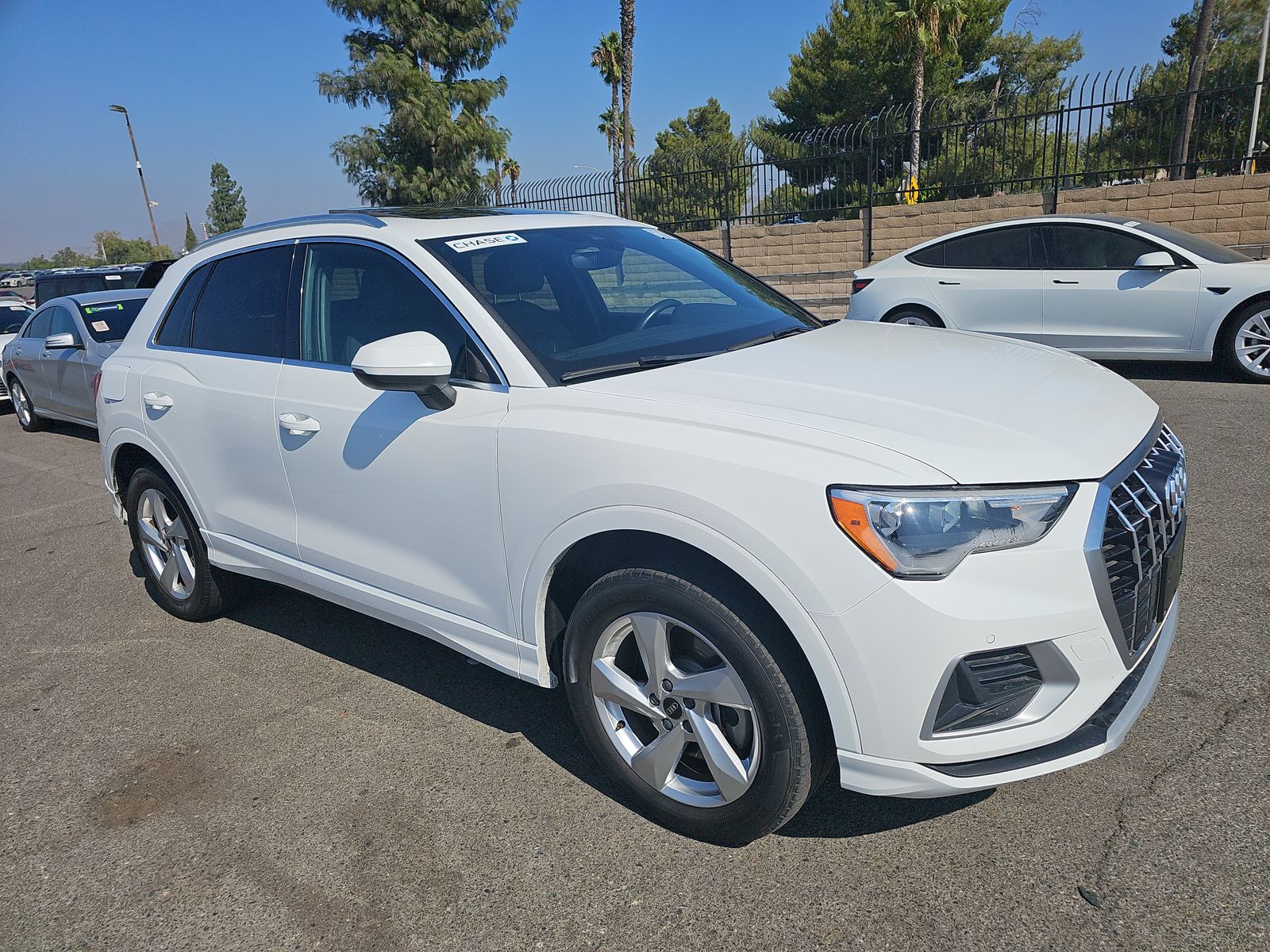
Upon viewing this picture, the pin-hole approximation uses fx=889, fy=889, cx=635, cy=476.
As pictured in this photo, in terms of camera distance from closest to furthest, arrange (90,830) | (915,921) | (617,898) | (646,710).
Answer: (915,921) → (617,898) → (646,710) → (90,830)

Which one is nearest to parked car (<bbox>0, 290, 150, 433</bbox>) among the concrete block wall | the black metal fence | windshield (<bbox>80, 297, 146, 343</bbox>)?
windshield (<bbox>80, 297, 146, 343</bbox>)

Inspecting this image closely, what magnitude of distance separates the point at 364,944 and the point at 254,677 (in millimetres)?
1823

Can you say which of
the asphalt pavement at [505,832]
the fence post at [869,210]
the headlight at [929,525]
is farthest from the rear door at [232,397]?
the fence post at [869,210]

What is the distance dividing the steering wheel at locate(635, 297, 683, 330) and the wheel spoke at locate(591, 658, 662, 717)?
1.22m

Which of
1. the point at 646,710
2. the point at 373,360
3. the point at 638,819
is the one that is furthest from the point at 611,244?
the point at 638,819

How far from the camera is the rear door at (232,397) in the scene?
138 inches

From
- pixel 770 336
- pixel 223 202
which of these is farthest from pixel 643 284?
pixel 223 202

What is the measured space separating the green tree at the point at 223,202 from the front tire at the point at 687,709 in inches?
4279

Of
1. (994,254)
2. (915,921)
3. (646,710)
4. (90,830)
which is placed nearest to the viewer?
(915,921)

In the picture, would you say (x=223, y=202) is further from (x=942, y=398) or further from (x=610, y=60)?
(x=942, y=398)

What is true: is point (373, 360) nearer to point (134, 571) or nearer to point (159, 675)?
point (159, 675)

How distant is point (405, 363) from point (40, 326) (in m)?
9.58

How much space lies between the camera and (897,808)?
8.63ft

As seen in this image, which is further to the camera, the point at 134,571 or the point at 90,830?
the point at 134,571
